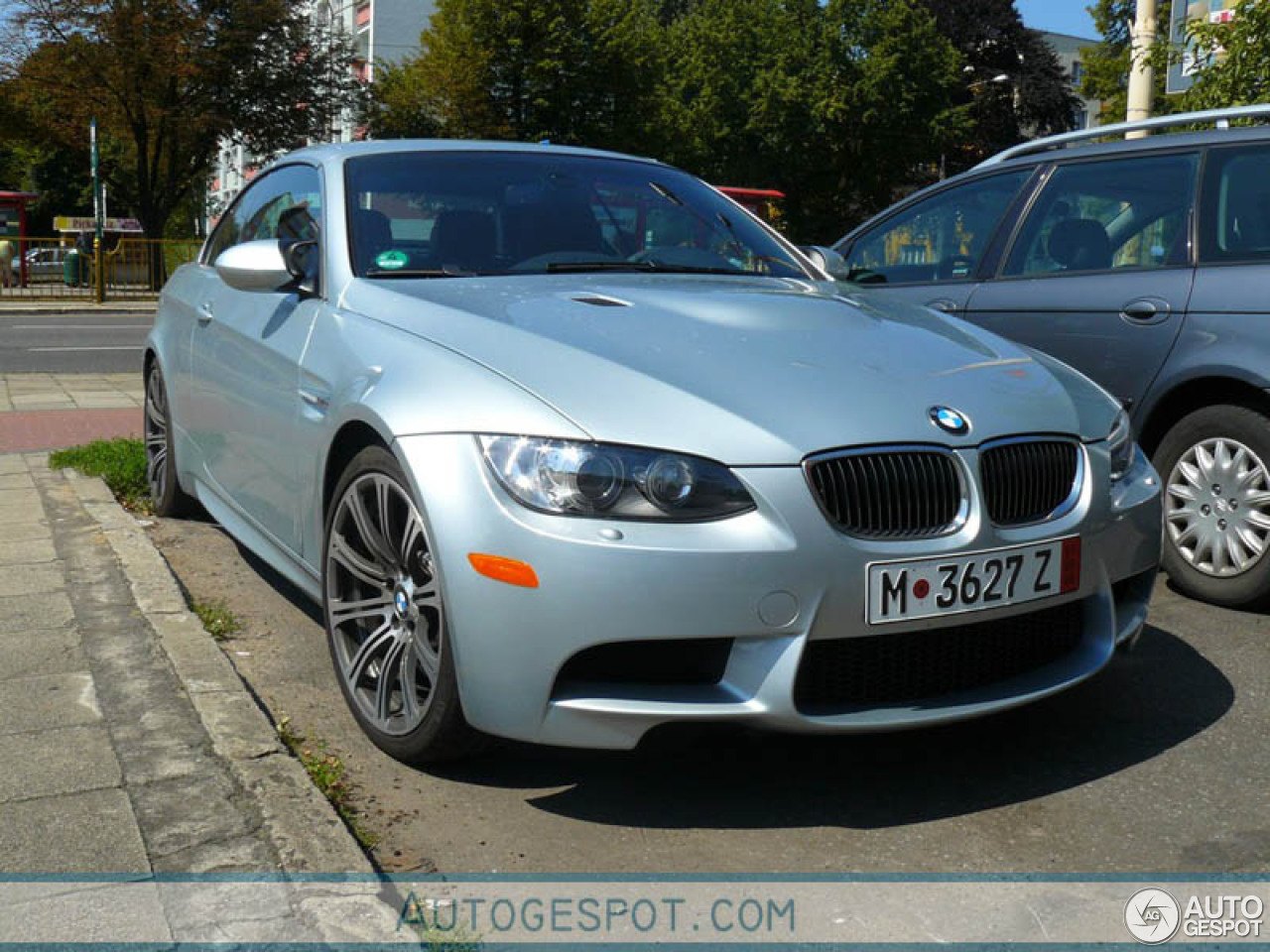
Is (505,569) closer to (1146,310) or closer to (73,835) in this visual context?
(73,835)

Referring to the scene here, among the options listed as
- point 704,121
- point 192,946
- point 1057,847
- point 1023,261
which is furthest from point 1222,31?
point 704,121

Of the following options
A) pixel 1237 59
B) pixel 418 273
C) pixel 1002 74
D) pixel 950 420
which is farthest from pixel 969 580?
pixel 1002 74

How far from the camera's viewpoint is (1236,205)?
192 inches

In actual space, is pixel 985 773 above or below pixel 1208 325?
below

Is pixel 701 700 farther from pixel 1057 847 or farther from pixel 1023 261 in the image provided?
pixel 1023 261

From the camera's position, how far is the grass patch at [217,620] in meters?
4.43

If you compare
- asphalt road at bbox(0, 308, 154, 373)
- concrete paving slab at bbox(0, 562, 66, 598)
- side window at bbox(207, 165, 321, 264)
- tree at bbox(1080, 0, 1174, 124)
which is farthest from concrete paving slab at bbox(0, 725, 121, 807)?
tree at bbox(1080, 0, 1174, 124)

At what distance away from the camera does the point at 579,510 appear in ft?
9.20

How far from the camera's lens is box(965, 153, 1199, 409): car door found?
5.00 metres

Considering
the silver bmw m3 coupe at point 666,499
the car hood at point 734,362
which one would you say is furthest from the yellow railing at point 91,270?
the car hood at point 734,362

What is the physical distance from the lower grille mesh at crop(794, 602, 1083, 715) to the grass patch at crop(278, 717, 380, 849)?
Answer: 0.97 metres

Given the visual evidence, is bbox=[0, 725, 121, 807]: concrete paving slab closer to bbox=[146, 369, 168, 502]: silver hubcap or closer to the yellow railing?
bbox=[146, 369, 168, 502]: silver hubcap

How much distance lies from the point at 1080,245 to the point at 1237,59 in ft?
15.9

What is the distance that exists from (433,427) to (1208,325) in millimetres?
2994
